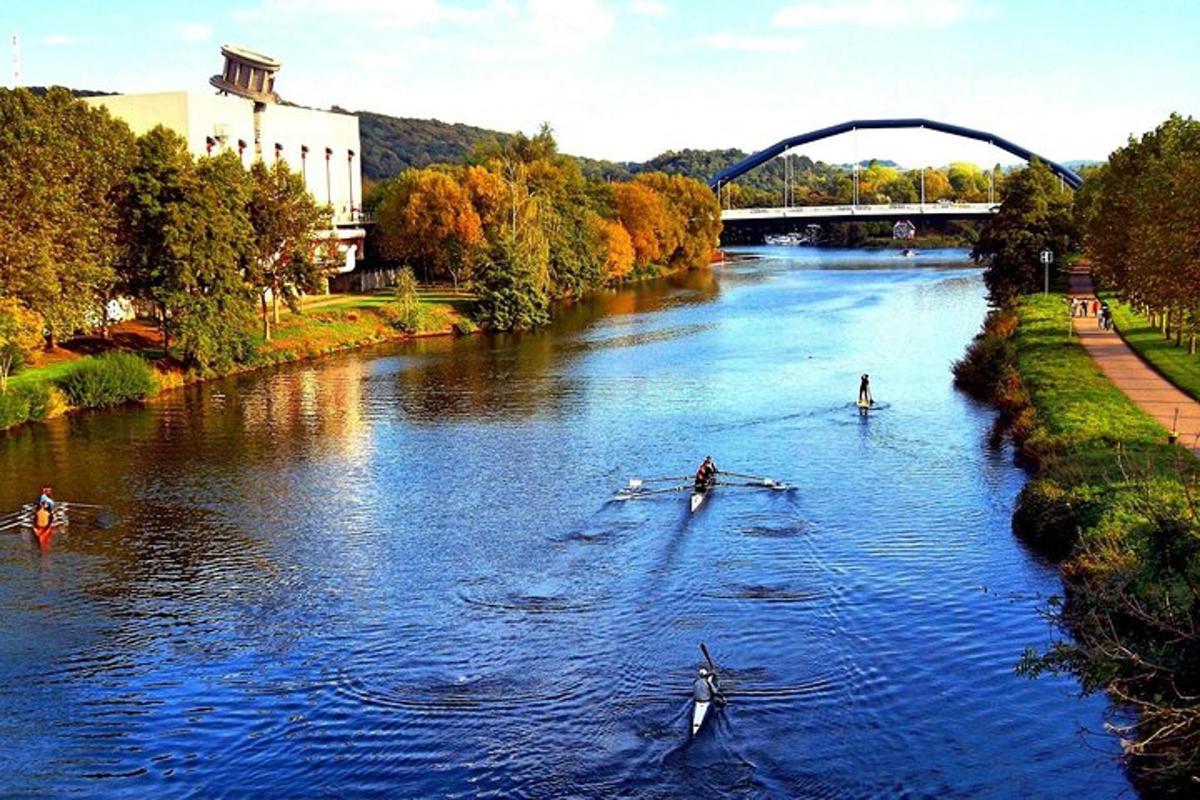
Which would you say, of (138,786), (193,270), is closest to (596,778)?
(138,786)

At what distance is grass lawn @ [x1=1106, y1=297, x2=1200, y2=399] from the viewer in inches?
1823

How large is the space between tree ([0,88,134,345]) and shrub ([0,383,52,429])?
9.28 ft

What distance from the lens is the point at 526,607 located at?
27906mm

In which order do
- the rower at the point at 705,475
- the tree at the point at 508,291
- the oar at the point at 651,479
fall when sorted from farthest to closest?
the tree at the point at 508,291, the oar at the point at 651,479, the rower at the point at 705,475

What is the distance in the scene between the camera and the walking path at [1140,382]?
37.8 meters

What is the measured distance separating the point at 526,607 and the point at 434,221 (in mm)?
69489

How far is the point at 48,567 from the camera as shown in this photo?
31.7 metres

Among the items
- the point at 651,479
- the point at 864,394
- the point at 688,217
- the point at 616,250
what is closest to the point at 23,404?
the point at 651,479

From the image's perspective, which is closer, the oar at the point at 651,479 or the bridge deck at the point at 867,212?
the oar at the point at 651,479

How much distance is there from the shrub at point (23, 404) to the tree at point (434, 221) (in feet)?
137

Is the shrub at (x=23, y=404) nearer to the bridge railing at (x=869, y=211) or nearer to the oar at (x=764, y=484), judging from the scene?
the oar at (x=764, y=484)

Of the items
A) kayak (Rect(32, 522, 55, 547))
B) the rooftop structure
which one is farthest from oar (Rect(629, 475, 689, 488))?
the rooftop structure

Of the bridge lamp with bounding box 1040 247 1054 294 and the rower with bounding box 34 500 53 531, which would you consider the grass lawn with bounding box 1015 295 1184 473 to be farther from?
the rower with bounding box 34 500 53 531

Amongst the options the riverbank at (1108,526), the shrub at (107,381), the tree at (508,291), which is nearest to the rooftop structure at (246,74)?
the tree at (508,291)
